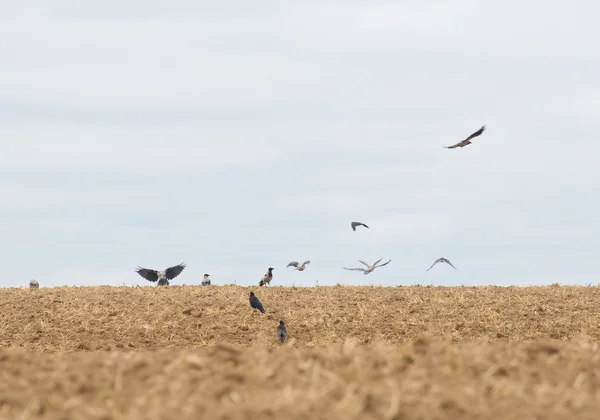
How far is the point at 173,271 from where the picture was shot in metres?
34.2

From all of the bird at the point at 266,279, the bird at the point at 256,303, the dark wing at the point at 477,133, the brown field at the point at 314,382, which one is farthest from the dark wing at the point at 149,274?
the brown field at the point at 314,382

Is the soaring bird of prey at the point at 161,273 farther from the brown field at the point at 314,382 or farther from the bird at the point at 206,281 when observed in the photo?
the brown field at the point at 314,382

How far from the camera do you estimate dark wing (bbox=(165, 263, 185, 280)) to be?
3403cm

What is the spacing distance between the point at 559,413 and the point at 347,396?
1.90 metres

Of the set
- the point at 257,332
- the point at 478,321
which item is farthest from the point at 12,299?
the point at 478,321

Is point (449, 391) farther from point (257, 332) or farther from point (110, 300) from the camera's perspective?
point (110, 300)

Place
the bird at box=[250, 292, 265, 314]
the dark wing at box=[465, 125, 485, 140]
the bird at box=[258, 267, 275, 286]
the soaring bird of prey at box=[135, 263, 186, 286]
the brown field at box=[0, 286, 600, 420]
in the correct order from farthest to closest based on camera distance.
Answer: the soaring bird of prey at box=[135, 263, 186, 286] < the bird at box=[258, 267, 275, 286] < the dark wing at box=[465, 125, 485, 140] < the bird at box=[250, 292, 265, 314] < the brown field at box=[0, 286, 600, 420]

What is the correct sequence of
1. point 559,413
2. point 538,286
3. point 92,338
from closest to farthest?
point 559,413 → point 92,338 → point 538,286

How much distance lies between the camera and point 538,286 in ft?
98.7

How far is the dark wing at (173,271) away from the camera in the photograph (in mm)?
34031

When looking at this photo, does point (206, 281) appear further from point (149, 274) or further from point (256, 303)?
point (256, 303)

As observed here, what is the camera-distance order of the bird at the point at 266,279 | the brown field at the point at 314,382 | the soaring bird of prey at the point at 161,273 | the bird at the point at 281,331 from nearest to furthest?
the brown field at the point at 314,382 < the bird at the point at 281,331 < the bird at the point at 266,279 < the soaring bird of prey at the point at 161,273

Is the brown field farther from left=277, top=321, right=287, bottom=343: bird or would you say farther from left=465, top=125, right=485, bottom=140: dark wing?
left=465, top=125, right=485, bottom=140: dark wing

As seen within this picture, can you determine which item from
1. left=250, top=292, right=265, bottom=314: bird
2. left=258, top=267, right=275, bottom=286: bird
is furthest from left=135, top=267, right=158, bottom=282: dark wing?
left=250, top=292, right=265, bottom=314: bird
